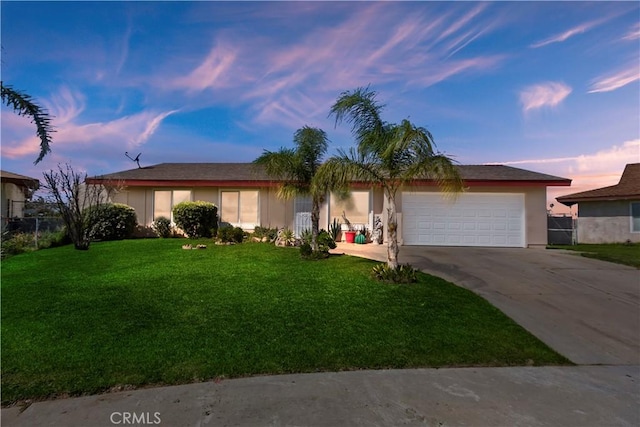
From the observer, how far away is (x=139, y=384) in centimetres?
360

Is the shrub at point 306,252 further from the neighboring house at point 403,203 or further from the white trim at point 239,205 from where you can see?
the white trim at point 239,205

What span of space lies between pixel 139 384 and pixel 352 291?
4.17 metres

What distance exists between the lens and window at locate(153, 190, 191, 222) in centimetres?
1576

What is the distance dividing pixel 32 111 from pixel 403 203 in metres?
13.7

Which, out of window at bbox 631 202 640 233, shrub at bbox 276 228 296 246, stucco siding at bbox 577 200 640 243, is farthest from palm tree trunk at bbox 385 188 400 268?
window at bbox 631 202 640 233

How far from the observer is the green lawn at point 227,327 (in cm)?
396

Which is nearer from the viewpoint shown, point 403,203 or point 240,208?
point 403,203

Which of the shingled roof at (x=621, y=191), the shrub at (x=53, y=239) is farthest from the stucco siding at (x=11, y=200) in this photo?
the shingled roof at (x=621, y=191)

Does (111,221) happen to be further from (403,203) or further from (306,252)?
(403,203)

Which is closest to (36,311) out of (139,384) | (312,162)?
(139,384)

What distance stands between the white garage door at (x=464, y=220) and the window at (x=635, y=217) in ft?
27.0

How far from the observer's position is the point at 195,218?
14.4 metres

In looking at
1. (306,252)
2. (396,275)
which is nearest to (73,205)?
(306,252)

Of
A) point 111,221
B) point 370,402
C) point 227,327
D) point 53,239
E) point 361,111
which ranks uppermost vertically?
point 361,111
